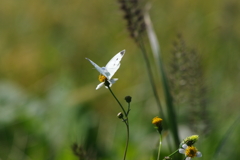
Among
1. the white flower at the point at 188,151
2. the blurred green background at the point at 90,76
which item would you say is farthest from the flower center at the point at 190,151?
the blurred green background at the point at 90,76

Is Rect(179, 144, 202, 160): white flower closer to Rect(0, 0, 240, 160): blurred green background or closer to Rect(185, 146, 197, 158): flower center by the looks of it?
Rect(185, 146, 197, 158): flower center

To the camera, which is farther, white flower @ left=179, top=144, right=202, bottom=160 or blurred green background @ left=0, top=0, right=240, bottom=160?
blurred green background @ left=0, top=0, right=240, bottom=160

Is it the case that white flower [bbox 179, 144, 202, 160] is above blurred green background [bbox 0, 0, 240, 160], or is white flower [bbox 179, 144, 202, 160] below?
below

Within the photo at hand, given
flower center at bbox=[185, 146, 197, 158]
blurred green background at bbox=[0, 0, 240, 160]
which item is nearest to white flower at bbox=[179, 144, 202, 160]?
flower center at bbox=[185, 146, 197, 158]

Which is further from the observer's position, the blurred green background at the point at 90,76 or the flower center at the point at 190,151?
the blurred green background at the point at 90,76

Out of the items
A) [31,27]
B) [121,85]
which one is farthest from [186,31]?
[31,27]

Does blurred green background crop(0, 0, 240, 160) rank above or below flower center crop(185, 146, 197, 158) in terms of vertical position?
above

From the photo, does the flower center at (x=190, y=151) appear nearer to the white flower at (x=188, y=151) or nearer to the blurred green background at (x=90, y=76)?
the white flower at (x=188, y=151)

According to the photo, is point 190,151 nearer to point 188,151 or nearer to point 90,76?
point 188,151
